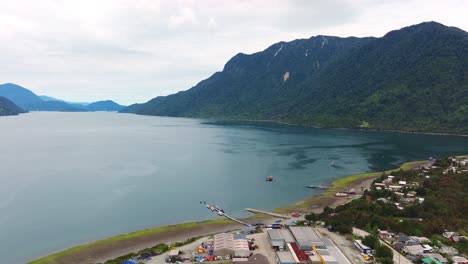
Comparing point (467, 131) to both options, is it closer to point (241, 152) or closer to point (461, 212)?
point (241, 152)

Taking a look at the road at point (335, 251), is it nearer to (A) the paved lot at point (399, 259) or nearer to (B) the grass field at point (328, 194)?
(A) the paved lot at point (399, 259)

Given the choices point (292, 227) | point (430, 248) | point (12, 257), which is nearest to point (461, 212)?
point (430, 248)

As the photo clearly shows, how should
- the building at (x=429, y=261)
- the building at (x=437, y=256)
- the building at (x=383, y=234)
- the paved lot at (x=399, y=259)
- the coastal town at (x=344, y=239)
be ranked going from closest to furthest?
1. the building at (x=429, y=261)
2. the building at (x=437, y=256)
3. the paved lot at (x=399, y=259)
4. the coastal town at (x=344, y=239)
5. the building at (x=383, y=234)

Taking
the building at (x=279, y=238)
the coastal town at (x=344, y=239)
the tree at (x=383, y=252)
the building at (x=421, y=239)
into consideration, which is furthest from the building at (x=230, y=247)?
the building at (x=421, y=239)

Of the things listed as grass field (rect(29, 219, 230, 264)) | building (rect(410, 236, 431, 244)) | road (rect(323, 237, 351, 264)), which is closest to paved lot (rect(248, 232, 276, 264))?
road (rect(323, 237, 351, 264))

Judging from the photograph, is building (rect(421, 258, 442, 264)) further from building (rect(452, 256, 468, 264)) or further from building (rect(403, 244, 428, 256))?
building (rect(452, 256, 468, 264))

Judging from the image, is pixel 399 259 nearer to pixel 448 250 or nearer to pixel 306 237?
pixel 448 250

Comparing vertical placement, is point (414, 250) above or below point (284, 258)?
above

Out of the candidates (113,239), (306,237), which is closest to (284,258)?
(306,237)
